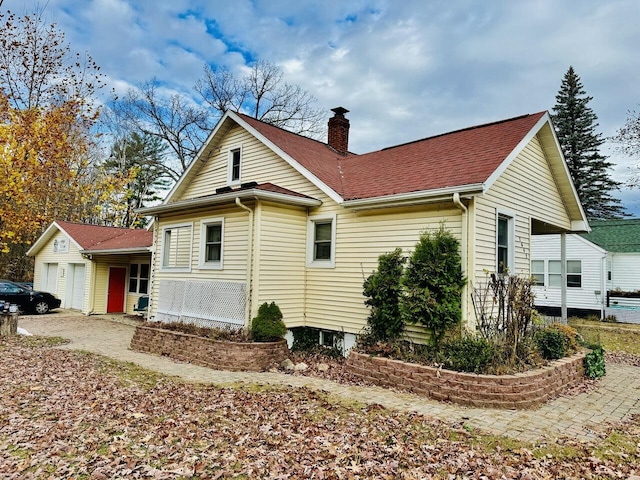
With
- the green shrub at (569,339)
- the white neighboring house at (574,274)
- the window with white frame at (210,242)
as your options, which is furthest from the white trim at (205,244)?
the white neighboring house at (574,274)

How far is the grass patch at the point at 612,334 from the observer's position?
13.0 m

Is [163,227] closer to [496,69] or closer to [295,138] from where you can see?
[295,138]

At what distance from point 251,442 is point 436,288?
469cm

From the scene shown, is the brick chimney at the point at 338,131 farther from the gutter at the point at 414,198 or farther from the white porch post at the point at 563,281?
the white porch post at the point at 563,281

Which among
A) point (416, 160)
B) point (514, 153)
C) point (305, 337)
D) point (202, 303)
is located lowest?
point (305, 337)

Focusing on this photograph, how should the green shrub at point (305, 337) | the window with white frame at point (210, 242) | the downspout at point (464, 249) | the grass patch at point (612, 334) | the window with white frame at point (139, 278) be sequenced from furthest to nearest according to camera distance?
the window with white frame at point (139, 278) → the grass patch at point (612, 334) → the window with white frame at point (210, 242) → the green shrub at point (305, 337) → the downspout at point (464, 249)

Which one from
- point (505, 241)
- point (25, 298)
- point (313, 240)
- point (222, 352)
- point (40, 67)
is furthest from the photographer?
point (25, 298)

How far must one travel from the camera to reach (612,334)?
626 inches

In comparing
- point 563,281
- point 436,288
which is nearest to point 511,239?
point 436,288

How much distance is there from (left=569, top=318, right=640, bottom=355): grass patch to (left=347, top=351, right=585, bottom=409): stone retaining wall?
528 centimetres

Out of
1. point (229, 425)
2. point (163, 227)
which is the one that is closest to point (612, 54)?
point (163, 227)

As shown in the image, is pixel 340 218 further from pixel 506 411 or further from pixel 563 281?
A: pixel 563 281

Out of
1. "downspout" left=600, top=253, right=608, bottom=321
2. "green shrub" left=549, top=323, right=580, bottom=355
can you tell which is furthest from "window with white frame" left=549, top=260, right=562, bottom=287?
"green shrub" left=549, top=323, right=580, bottom=355

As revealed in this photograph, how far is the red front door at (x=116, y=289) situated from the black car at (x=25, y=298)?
2.51 m
